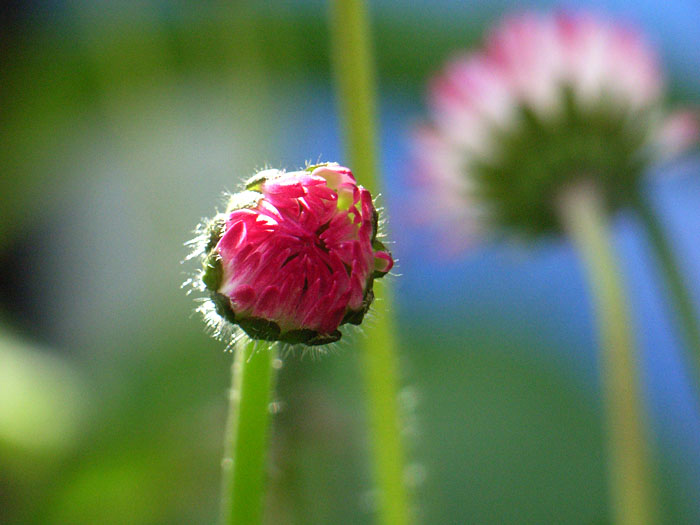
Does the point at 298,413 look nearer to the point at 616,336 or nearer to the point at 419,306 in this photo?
the point at 616,336

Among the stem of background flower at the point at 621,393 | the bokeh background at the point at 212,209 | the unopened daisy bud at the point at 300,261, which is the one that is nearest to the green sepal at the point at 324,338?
the unopened daisy bud at the point at 300,261

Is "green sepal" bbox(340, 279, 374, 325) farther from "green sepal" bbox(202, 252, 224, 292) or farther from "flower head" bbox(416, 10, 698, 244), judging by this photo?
"flower head" bbox(416, 10, 698, 244)

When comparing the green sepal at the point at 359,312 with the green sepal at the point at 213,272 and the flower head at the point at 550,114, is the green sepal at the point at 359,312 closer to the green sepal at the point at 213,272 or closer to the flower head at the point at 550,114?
the green sepal at the point at 213,272

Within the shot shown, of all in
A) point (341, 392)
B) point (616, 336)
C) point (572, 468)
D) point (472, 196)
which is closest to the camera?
point (616, 336)

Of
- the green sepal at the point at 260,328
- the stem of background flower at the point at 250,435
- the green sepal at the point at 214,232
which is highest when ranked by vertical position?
the green sepal at the point at 214,232

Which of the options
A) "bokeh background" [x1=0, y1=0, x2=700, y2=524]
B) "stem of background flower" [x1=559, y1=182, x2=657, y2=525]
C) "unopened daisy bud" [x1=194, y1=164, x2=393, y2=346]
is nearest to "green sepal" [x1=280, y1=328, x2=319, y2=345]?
"unopened daisy bud" [x1=194, y1=164, x2=393, y2=346]

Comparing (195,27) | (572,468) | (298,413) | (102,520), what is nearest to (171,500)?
(102,520)
